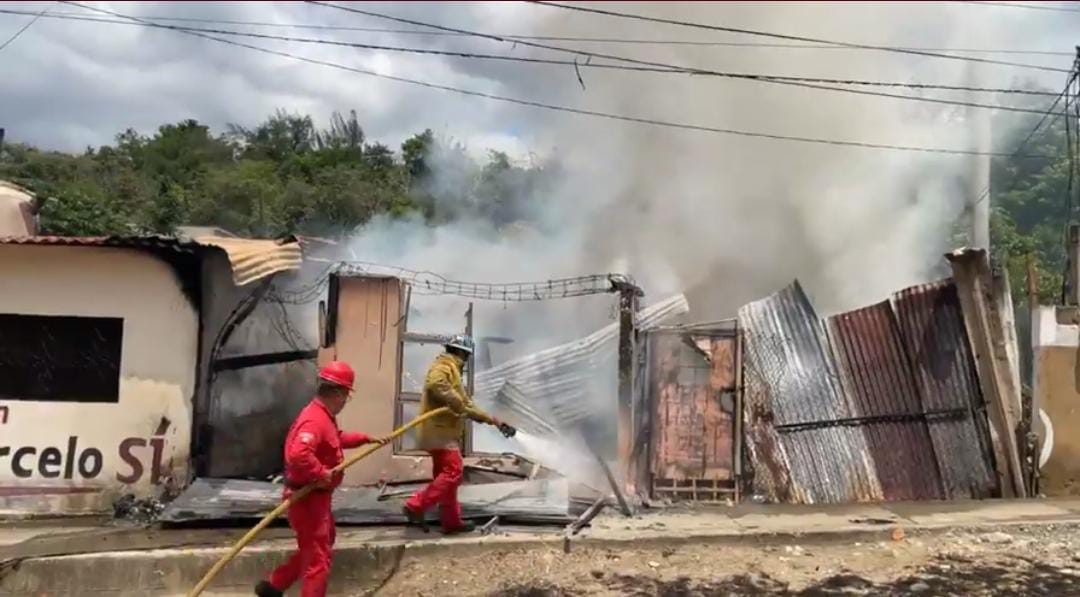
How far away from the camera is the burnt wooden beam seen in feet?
26.5

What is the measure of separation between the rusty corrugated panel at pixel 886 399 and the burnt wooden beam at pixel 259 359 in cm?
493

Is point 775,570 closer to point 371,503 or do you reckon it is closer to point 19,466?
point 371,503

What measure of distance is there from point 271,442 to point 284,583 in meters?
3.87

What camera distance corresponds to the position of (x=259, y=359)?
27.5 feet

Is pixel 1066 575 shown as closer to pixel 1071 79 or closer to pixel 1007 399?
pixel 1007 399

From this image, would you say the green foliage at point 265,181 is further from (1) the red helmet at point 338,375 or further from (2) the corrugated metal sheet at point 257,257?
(1) the red helmet at point 338,375

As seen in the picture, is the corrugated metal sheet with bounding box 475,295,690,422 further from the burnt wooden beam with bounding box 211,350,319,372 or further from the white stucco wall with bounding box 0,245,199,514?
the white stucco wall with bounding box 0,245,199,514

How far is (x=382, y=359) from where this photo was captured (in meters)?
7.62

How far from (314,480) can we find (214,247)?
2.85 meters

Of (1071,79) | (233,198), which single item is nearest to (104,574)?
(1071,79)

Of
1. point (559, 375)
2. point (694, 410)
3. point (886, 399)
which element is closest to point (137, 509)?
point (559, 375)

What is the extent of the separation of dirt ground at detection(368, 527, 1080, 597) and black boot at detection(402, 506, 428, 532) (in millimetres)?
464

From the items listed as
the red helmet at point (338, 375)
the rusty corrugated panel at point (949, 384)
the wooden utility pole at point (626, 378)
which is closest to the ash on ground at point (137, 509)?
the red helmet at point (338, 375)

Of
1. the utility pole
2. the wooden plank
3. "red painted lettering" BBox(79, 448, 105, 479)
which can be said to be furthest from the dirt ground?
the utility pole
